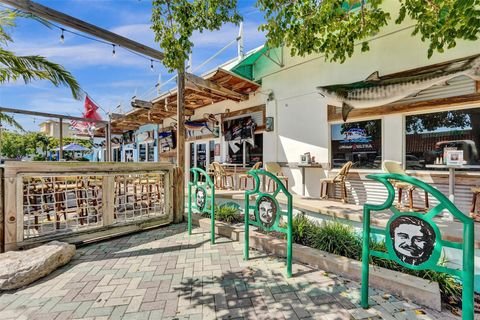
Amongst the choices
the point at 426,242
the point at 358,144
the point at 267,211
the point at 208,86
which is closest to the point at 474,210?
the point at 358,144

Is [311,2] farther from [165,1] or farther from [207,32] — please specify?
[165,1]

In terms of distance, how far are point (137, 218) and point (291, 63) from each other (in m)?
6.02

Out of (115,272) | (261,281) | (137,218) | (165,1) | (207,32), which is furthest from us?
(137,218)

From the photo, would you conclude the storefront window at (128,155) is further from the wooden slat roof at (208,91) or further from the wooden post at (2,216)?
the wooden post at (2,216)

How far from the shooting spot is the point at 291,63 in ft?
23.9

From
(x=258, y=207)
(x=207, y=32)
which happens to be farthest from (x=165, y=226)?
(x=207, y=32)

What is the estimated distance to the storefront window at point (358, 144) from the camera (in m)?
5.79

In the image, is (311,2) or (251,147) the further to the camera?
(251,147)

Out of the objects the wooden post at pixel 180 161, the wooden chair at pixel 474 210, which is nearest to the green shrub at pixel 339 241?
the wooden chair at pixel 474 210

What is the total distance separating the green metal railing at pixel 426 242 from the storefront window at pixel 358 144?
4.00 meters

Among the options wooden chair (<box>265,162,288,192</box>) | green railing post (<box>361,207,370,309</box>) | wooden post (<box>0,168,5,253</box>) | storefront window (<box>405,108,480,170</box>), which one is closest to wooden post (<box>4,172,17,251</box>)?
wooden post (<box>0,168,5,253</box>)

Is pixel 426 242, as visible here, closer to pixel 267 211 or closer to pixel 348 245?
pixel 348 245

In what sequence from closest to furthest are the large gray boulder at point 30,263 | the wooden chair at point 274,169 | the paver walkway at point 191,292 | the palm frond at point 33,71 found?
the paver walkway at point 191,292, the large gray boulder at point 30,263, the palm frond at point 33,71, the wooden chair at point 274,169

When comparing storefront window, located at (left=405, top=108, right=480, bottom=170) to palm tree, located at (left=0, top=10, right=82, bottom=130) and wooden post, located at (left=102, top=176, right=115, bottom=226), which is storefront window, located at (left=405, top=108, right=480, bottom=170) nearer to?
wooden post, located at (left=102, top=176, right=115, bottom=226)
